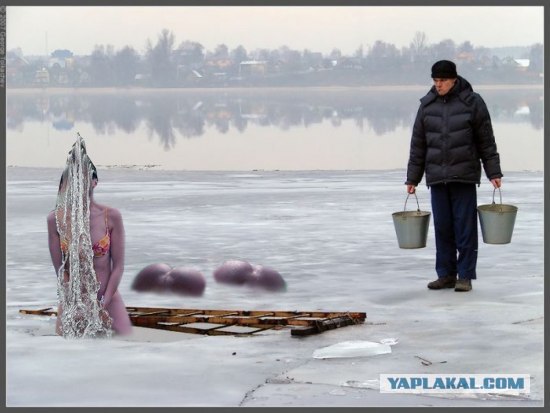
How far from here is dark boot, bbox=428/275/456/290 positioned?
1278 cm

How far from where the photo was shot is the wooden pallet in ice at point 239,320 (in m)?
10.7

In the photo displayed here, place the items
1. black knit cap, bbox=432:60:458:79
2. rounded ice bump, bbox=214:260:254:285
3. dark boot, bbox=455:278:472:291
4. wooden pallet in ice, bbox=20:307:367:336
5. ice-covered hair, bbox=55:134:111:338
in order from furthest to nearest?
rounded ice bump, bbox=214:260:254:285
dark boot, bbox=455:278:472:291
black knit cap, bbox=432:60:458:79
wooden pallet in ice, bbox=20:307:367:336
ice-covered hair, bbox=55:134:111:338

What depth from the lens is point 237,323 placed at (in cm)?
1091

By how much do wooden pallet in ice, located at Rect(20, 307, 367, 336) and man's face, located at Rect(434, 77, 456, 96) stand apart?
2316 mm

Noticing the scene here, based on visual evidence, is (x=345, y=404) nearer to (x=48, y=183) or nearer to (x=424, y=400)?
(x=424, y=400)

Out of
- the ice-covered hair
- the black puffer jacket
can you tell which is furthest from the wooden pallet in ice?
the black puffer jacket

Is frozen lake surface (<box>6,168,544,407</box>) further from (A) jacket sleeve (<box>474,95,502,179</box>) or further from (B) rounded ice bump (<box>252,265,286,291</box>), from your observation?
(A) jacket sleeve (<box>474,95,502,179</box>)

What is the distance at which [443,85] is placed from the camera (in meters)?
12.5

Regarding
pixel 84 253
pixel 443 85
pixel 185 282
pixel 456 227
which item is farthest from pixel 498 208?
pixel 84 253

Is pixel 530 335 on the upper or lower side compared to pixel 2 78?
lower

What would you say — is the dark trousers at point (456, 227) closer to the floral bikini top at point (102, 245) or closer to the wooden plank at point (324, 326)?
the wooden plank at point (324, 326)

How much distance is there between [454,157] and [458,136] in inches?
6.8

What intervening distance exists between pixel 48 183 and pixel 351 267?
1212 centimetres

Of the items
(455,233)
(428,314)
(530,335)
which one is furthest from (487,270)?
(530,335)
